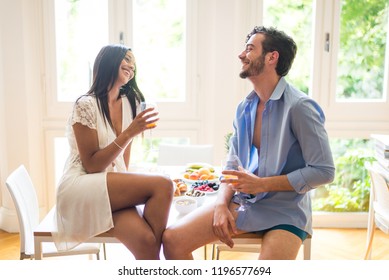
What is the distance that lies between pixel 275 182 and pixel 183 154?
138cm

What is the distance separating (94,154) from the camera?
6.74 feet

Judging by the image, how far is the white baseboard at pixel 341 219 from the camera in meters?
4.07

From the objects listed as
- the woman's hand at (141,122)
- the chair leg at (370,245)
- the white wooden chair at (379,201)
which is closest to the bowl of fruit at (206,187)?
the woman's hand at (141,122)

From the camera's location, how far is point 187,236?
1.94 metres

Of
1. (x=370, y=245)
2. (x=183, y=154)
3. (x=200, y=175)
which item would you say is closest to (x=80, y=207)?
(x=200, y=175)

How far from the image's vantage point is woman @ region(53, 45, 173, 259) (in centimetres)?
191

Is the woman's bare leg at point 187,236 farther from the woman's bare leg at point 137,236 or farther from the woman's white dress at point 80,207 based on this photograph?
the woman's white dress at point 80,207

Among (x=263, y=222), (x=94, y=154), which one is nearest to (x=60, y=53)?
(x=94, y=154)

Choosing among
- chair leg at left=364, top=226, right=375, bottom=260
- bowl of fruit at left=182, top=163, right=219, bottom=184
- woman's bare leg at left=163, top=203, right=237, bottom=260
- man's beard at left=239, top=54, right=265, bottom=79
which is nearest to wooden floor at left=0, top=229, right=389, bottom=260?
chair leg at left=364, top=226, right=375, bottom=260

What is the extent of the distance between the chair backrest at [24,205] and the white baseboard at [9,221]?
54.6 inches

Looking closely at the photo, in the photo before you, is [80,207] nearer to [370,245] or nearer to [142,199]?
[142,199]

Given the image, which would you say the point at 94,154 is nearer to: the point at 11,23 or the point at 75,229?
the point at 75,229

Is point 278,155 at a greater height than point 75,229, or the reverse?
point 278,155

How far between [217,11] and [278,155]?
2.08 meters
